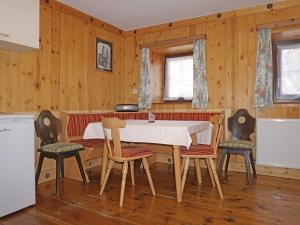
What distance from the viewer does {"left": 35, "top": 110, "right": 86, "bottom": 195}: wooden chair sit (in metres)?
2.68

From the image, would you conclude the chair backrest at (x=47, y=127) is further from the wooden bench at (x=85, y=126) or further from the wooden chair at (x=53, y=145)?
the wooden bench at (x=85, y=126)

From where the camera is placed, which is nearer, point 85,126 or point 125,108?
point 85,126

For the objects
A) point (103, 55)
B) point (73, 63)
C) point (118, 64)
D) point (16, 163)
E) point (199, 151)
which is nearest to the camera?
point (16, 163)

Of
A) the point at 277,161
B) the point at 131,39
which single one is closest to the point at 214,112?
the point at 277,161

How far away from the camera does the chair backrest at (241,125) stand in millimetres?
3451

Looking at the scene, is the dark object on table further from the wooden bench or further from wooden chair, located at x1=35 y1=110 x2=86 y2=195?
wooden chair, located at x1=35 y1=110 x2=86 y2=195

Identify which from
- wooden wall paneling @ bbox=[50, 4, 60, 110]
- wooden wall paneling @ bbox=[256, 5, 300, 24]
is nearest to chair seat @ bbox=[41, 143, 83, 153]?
wooden wall paneling @ bbox=[50, 4, 60, 110]

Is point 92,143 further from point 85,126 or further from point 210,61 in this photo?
point 210,61

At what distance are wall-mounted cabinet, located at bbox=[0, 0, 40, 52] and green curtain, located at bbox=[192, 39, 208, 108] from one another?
2.34 meters

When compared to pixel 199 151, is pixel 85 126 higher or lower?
higher

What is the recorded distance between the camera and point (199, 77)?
3.95 metres

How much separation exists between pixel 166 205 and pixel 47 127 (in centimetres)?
171

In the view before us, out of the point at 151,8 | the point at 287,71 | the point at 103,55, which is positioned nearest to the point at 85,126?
the point at 103,55

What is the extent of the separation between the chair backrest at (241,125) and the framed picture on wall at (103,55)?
2.22 metres
